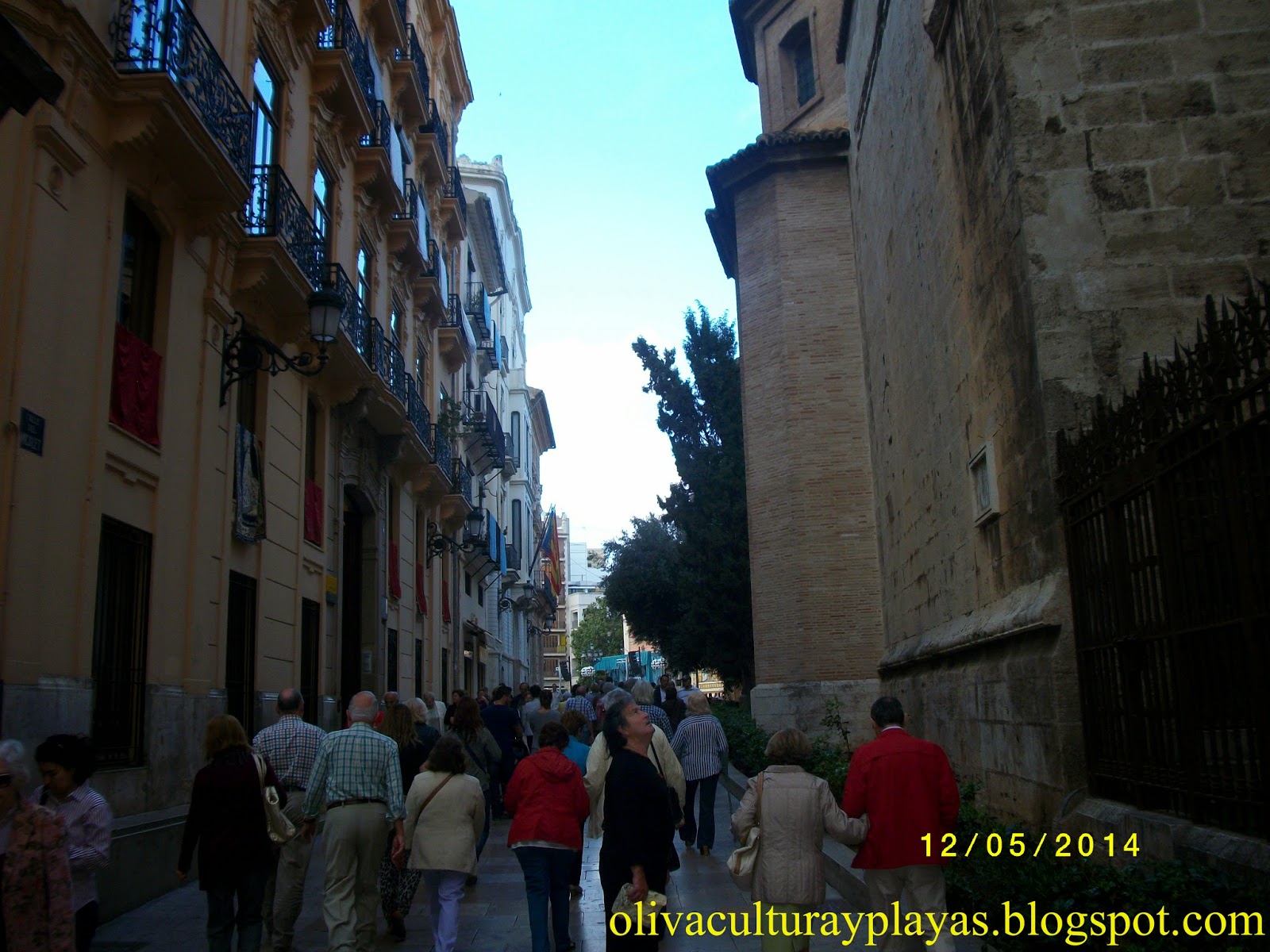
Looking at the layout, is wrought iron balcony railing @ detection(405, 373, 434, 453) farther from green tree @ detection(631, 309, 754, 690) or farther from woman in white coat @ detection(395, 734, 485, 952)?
woman in white coat @ detection(395, 734, 485, 952)

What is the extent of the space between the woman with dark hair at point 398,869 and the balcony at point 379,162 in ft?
37.3

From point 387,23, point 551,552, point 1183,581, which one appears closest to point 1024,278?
A: point 1183,581

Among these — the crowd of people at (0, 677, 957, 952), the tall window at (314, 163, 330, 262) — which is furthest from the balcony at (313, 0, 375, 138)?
the crowd of people at (0, 677, 957, 952)

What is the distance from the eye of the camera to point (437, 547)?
2353 cm

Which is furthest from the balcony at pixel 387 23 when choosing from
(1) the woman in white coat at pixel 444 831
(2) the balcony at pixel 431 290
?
(1) the woman in white coat at pixel 444 831

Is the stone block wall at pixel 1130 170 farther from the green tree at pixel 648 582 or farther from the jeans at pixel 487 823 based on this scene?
the green tree at pixel 648 582

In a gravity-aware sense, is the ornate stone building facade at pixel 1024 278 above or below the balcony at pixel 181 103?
below

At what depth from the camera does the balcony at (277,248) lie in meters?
11.9

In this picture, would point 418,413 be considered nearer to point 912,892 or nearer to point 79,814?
point 79,814

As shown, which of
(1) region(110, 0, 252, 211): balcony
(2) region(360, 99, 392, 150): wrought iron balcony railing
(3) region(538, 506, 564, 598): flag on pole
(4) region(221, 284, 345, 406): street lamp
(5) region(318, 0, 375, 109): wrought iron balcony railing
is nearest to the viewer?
(1) region(110, 0, 252, 211): balcony

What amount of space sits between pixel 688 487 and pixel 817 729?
34.5ft

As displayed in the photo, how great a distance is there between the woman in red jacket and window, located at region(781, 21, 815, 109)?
68.0 feet

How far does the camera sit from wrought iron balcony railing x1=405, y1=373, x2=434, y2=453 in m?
20.1

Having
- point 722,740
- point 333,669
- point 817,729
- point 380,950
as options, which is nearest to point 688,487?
point 817,729
